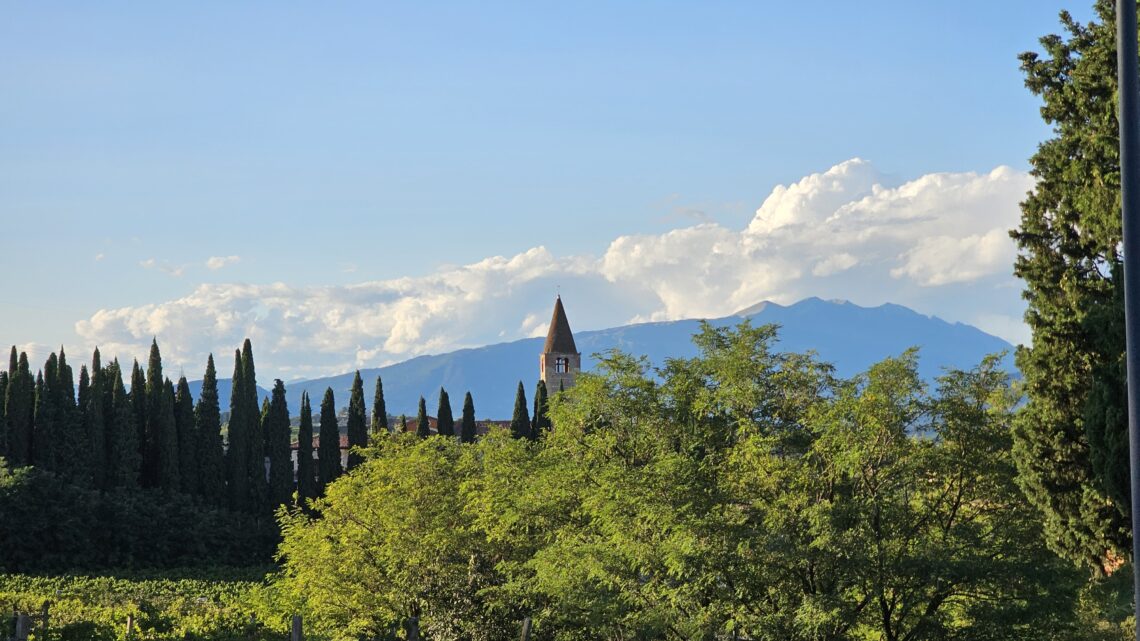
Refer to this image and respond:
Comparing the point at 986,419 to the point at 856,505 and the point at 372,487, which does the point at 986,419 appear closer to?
the point at 856,505

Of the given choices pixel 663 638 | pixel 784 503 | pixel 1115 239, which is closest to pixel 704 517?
pixel 784 503

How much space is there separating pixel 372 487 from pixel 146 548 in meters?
35.7

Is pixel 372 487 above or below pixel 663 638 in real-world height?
above

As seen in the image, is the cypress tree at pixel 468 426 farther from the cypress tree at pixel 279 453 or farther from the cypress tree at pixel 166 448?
the cypress tree at pixel 166 448

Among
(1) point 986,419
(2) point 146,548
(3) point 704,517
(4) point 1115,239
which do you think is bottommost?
(2) point 146,548

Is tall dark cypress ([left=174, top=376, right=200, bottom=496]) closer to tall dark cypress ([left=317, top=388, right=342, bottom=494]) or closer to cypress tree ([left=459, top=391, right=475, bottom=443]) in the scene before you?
tall dark cypress ([left=317, top=388, right=342, bottom=494])

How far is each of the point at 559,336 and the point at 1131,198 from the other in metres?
101

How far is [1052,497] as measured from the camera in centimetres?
2288

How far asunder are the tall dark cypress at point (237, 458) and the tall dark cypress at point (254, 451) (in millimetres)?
204

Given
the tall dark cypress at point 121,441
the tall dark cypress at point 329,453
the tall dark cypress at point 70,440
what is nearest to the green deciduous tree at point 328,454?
the tall dark cypress at point 329,453

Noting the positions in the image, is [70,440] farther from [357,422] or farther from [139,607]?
[139,607]

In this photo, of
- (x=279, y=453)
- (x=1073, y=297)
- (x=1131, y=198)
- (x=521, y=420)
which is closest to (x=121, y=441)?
(x=279, y=453)

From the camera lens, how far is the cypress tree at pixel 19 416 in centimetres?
6906

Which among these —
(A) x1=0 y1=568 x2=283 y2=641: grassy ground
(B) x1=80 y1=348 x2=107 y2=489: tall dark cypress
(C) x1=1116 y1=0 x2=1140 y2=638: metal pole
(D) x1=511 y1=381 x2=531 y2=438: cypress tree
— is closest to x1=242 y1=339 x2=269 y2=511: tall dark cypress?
(B) x1=80 y1=348 x2=107 y2=489: tall dark cypress
